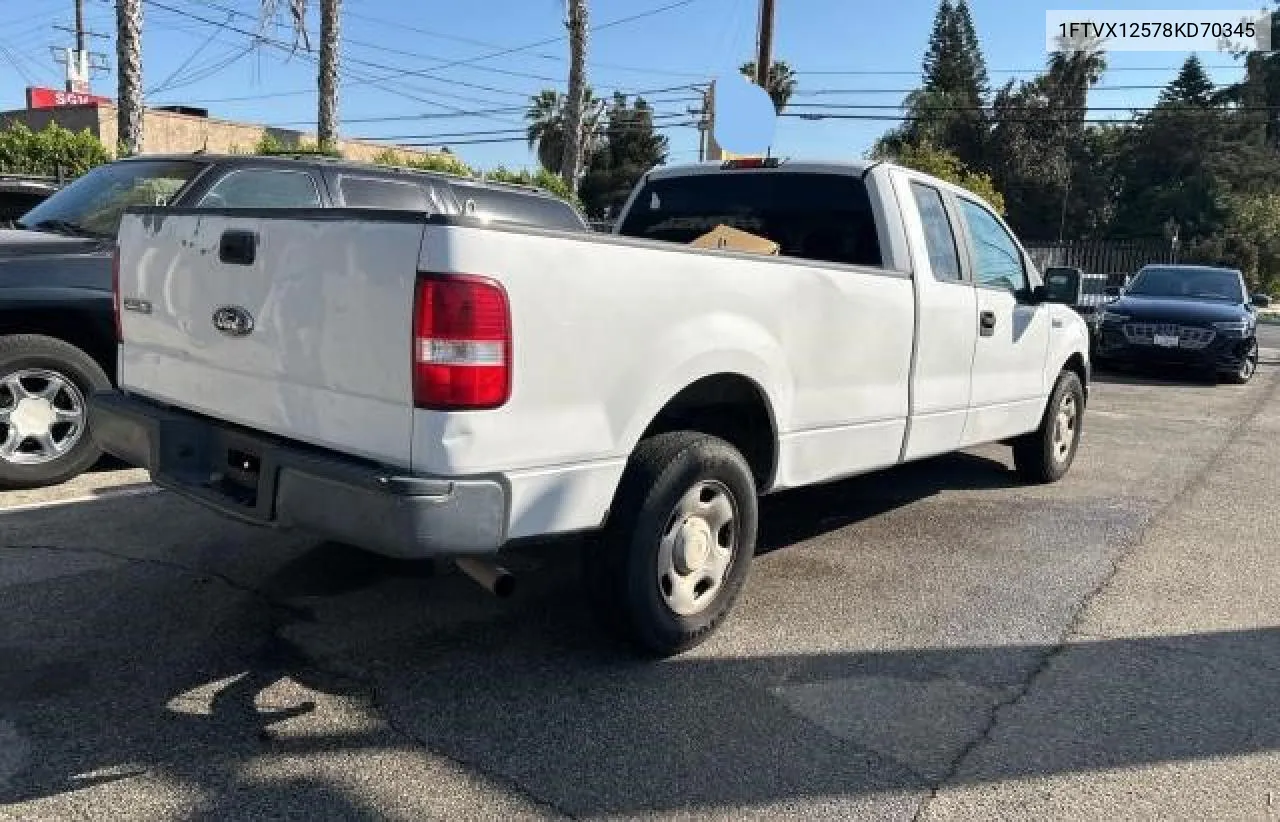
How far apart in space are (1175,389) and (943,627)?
10.6m

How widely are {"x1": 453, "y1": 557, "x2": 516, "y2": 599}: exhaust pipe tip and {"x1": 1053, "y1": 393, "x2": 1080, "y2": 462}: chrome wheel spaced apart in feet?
16.0

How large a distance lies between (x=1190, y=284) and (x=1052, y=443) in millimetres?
9686

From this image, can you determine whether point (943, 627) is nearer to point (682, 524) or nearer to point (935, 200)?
point (682, 524)

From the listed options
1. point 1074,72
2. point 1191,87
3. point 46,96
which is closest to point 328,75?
point 46,96

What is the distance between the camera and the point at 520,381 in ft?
9.91

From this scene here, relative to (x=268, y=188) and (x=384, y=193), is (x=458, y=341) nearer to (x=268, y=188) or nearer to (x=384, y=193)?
(x=268, y=188)

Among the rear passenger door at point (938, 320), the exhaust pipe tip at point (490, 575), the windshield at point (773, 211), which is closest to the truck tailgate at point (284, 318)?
the exhaust pipe tip at point (490, 575)

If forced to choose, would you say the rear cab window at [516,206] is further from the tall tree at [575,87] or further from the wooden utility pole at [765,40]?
the wooden utility pole at [765,40]

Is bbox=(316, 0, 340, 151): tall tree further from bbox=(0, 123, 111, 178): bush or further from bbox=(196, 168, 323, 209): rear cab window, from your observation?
bbox=(196, 168, 323, 209): rear cab window

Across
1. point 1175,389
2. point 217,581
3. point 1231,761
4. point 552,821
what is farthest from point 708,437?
point 1175,389

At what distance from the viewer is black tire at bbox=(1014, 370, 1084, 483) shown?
22.4ft

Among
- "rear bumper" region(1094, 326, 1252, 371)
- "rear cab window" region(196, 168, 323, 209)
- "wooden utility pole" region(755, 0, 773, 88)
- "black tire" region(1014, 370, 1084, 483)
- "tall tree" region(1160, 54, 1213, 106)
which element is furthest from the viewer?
"tall tree" region(1160, 54, 1213, 106)

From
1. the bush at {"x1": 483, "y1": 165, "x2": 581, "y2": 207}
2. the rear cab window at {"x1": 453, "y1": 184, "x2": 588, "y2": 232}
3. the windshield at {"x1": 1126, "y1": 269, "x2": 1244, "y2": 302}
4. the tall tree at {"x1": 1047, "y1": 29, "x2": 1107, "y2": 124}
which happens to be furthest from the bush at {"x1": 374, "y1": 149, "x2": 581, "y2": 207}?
the tall tree at {"x1": 1047, "y1": 29, "x2": 1107, "y2": 124}

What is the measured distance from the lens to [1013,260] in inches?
247
